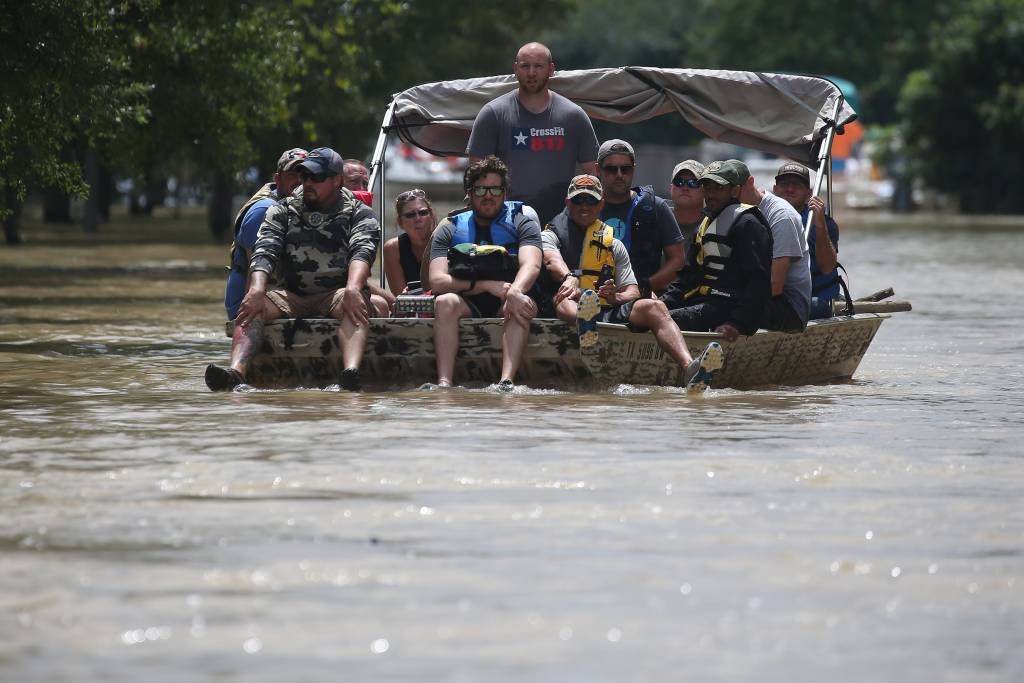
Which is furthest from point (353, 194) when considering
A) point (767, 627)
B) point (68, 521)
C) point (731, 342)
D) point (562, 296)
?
point (767, 627)

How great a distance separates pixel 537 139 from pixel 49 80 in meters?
5.46

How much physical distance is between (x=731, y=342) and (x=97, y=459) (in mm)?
4693

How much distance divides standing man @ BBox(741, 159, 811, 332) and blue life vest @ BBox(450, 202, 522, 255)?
4.74 feet

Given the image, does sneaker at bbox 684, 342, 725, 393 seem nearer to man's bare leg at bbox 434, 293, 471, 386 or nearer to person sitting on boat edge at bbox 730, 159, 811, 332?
person sitting on boat edge at bbox 730, 159, 811, 332

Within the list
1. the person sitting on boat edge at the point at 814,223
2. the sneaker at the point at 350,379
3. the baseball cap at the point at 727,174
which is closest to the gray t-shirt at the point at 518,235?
the sneaker at the point at 350,379

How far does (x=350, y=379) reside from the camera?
12.1m

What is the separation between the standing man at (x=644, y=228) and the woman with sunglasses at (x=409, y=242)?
1.21m

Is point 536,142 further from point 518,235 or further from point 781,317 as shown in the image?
point 781,317

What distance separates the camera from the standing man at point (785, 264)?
1245 cm

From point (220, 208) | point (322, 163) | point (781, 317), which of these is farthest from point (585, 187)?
point (220, 208)

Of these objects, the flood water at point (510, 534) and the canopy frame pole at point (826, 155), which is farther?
the canopy frame pole at point (826, 155)

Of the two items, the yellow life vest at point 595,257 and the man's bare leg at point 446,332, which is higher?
the yellow life vest at point 595,257

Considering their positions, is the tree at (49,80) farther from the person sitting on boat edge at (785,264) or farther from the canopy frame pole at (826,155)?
the person sitting on boat edge at (785,264)

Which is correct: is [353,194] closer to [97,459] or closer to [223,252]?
[97,459]
